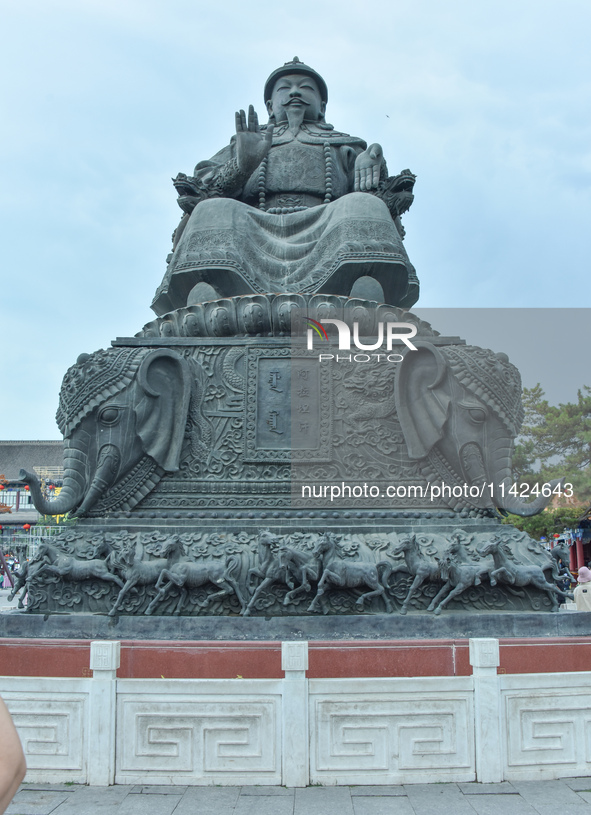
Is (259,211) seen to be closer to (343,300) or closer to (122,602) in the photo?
(343,300)

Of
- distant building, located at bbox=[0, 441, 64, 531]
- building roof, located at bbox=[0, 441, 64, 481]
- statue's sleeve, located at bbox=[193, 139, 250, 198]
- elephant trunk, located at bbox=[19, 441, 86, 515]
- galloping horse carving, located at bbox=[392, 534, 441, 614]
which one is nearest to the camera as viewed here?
galloping horse carving, located at bbox=[392, 534, 441, 614]

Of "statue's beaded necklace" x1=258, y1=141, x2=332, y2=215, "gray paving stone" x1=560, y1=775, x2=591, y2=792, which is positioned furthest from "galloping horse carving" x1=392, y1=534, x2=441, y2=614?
"statue's beaded necklace" x1=258, y1=141, x2=332, y2=215

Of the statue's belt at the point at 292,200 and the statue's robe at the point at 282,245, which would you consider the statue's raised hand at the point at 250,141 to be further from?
the statue's belt at the point at 292,200

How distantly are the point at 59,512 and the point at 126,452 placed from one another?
81 centimetres

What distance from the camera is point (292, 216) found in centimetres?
872

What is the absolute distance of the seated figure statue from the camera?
25.7 feet

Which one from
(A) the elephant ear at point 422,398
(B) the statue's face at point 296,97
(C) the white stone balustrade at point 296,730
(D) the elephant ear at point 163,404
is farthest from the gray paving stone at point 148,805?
(B) the statue's face at point 296,97

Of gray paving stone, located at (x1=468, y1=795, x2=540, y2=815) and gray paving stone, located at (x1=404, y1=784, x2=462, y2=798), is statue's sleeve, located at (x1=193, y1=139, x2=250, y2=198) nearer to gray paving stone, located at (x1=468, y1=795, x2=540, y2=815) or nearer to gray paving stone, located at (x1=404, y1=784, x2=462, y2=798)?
gray paving stone, located at (x1=404, y1=784, x2=462, y2=798)

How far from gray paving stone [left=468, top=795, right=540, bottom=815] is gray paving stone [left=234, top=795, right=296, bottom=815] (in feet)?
3.55

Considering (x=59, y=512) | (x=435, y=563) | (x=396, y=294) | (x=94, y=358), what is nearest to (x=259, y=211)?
(x=396, y=294)

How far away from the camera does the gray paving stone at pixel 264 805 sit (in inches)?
154

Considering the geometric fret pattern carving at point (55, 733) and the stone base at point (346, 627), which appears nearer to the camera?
the geometric fret pattern carving at point (55, 733)

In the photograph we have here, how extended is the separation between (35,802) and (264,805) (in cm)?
139

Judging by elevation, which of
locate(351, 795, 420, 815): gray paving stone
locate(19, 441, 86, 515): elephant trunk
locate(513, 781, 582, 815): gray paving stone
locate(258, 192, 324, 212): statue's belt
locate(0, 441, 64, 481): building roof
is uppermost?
locate(0, 441, 64, 481): building roof
